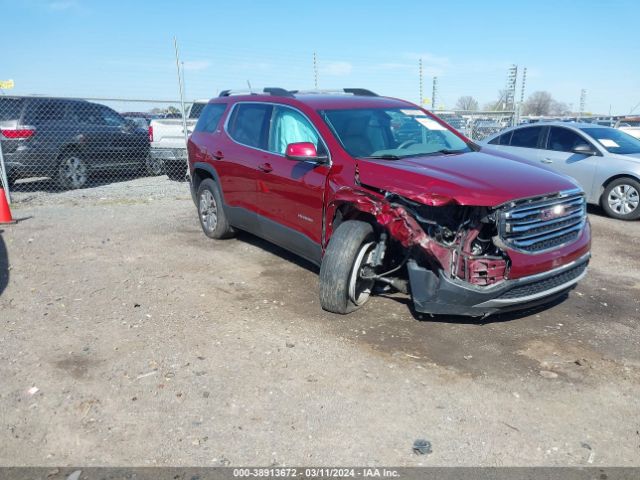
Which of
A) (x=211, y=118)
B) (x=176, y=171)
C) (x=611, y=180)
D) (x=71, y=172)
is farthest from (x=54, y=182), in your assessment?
(x=611, y=180)

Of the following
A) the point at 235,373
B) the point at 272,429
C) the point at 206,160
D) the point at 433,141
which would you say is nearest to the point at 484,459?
the point at 272,429

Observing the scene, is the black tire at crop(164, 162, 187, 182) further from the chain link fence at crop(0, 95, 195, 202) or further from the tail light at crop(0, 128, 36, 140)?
the tail light at crop(0, 128, 36, 140)

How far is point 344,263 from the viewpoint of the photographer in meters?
4.14

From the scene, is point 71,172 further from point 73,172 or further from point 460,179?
point 460,179

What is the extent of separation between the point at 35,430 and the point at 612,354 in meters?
3.92

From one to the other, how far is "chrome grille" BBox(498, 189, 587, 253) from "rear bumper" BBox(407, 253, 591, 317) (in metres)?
0.24

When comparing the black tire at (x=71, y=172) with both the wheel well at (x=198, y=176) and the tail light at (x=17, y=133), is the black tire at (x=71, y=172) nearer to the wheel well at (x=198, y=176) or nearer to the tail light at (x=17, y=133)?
the tail light at (x=17, y=133)

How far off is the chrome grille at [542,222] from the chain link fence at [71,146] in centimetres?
832

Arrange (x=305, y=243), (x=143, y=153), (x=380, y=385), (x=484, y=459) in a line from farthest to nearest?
(x=143, y=153) < (x=305, y=243) < (x=380, y=385) < (x=484, y=459)

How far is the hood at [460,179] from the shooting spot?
3680mm

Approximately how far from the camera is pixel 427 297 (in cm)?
383

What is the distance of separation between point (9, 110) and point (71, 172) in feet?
5.10

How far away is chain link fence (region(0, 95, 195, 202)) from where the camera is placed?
9148 mm

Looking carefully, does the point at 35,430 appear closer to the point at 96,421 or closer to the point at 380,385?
the point at 96,421
